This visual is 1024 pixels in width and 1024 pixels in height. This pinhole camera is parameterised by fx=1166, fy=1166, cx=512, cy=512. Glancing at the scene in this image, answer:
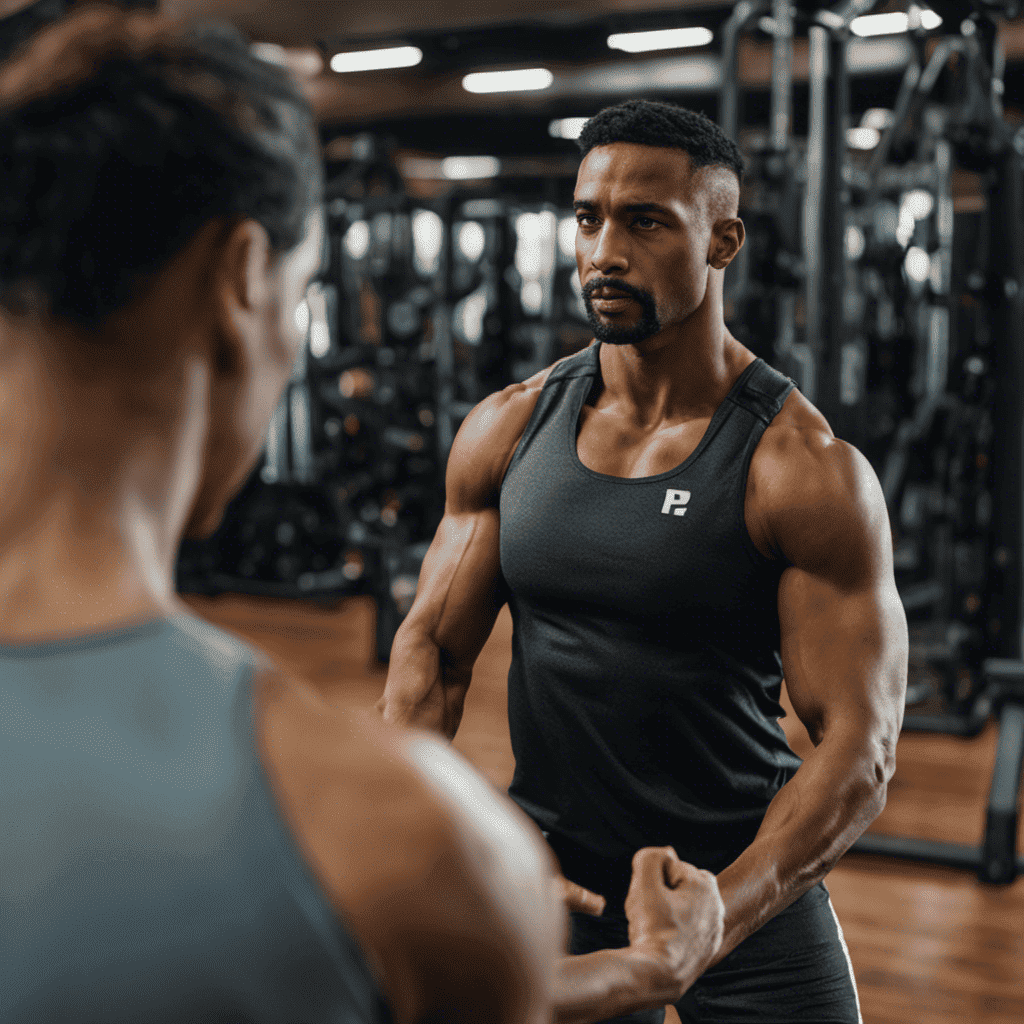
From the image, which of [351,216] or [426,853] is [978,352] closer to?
[351,216]

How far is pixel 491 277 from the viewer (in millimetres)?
5180

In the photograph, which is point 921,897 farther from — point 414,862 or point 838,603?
point 414,862

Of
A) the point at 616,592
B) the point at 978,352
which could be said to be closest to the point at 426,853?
the point at 616,592

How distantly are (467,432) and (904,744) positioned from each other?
326 cm

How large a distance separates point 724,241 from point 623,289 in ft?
0.59

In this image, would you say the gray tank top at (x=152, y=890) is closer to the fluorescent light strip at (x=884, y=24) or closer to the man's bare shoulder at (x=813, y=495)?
the man's bare shoulder at (x=813, y=495)

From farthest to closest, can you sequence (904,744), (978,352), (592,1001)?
(904,744)
(978,352)
(592,1001)

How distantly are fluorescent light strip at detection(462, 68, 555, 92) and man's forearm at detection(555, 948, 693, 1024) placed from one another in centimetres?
768

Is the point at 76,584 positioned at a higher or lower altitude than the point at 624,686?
higher

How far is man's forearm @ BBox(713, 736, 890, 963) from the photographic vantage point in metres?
1.26

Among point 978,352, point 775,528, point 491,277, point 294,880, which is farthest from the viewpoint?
point 491,277

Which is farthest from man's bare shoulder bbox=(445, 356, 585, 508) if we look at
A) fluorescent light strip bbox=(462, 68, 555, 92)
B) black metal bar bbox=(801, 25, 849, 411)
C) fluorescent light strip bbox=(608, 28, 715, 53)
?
fluorescent light strip bbox=(462, 68, 555, 92)

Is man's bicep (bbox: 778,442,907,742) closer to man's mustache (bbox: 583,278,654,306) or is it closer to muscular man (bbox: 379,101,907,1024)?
muscular man (bbox: 379,101,907,1024)

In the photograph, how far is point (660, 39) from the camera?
23.1 ft
